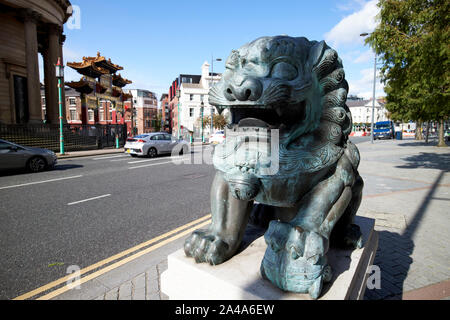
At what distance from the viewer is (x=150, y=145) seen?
15.5m

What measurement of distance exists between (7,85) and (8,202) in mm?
19897

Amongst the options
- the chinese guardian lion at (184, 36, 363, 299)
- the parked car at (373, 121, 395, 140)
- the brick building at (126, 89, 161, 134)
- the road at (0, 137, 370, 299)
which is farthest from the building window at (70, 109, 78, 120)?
the chinese guardian lion at (184, 36, 363, 299)

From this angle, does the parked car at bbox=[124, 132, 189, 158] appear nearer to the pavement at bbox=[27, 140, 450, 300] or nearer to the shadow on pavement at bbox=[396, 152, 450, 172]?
the pavement at bbox=[27, 140, 450, 300]

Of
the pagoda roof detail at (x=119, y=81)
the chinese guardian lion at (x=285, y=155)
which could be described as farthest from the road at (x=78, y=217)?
the pagoda roof detail at (x=119, y=81)

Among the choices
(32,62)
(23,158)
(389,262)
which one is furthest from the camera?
(32,62)

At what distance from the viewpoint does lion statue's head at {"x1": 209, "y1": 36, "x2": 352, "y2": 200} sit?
1.46 m

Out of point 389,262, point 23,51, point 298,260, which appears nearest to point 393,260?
point 389,262

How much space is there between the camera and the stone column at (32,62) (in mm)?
19172

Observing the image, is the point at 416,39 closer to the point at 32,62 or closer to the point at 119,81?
the point at 32,62

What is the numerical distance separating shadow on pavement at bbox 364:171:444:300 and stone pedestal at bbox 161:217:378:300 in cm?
57

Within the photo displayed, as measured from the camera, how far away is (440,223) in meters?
4.19

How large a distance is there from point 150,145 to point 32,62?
1260 centimetres

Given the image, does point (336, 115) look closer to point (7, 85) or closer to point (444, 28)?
point (444, 28)

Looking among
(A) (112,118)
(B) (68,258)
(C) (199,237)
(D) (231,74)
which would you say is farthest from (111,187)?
(A) (112,118)
